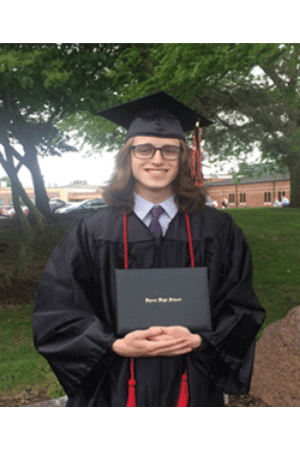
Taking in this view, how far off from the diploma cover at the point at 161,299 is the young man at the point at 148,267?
42 mm

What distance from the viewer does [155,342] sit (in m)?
1.74

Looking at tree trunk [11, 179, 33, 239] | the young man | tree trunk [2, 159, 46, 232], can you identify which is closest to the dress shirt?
the young man

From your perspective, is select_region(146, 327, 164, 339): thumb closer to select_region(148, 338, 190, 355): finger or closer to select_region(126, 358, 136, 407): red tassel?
select_region(148, 338, 190, 355): finger

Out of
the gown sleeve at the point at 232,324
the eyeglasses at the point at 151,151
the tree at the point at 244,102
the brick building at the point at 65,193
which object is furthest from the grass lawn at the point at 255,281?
the eyeglasses at the point at 151,151

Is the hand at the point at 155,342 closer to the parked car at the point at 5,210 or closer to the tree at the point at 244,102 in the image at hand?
the tree at the point at 244,102

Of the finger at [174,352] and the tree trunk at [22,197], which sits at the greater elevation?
the tree trunk at [22,197]

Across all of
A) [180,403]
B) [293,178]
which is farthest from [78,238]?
[293,178]

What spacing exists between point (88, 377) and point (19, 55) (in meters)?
4.47

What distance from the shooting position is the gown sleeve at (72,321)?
1797 mm

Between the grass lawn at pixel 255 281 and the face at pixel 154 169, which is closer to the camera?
the face at pixel 154 169

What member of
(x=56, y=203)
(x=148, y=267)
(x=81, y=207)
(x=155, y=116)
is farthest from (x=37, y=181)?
(x=148, y=267)

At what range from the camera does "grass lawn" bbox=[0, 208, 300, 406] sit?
4.36 metres

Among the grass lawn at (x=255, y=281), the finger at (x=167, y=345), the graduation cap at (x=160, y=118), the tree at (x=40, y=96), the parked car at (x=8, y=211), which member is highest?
the tree at (x=40, y=96)

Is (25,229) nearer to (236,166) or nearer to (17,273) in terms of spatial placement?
(17,273)
